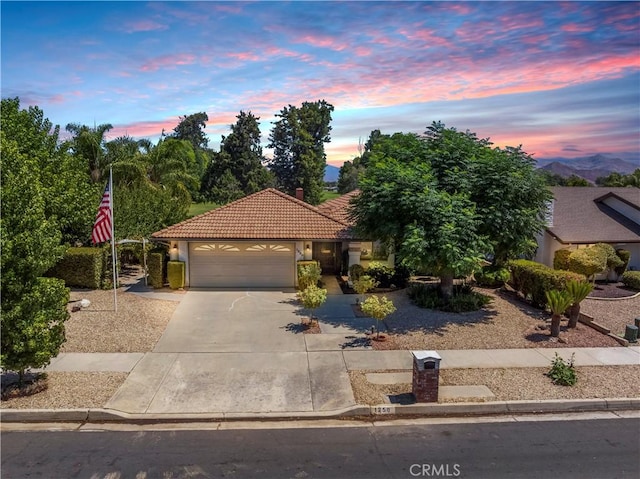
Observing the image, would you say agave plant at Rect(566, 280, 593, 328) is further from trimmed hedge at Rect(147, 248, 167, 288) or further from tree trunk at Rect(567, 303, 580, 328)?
trimmed hedge at Rect(147, 248, 167, 288)

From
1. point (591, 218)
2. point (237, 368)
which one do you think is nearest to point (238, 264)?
point (237, 368)

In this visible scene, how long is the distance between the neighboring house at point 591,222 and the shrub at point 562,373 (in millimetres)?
10693

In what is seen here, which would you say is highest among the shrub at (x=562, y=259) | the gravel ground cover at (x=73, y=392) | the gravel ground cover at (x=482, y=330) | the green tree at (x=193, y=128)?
the green tree at (x=193, y=128)

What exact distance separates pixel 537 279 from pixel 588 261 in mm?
4427

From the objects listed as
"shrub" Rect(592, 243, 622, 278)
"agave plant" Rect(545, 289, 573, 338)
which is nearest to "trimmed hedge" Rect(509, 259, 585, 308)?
"agave plant" Rect(545, 289, 573, 338)

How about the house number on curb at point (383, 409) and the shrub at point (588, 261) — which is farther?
the shrub at point (588, 261)

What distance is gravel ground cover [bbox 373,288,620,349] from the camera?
13.2 metres

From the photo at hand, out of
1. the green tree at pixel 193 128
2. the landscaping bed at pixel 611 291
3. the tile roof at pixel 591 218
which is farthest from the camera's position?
the green tree at pixel 193 128

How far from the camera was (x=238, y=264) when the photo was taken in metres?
19.3

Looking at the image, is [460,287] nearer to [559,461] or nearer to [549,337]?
[549,337]

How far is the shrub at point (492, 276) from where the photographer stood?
1711 cm

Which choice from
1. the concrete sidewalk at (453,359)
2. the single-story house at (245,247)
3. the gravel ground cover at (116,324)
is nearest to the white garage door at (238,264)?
the single-story house at (245,247)

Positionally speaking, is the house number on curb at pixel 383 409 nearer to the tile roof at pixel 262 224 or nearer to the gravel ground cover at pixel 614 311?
the gravel ground cover at pixel 614 311

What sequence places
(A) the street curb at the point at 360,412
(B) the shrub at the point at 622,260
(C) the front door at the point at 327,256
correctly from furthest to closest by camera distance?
1. (C) the front door at the point at 327,256
2. (B) the shrub at the point at 622,260
3. (A) the street curb at the point at 360,412
